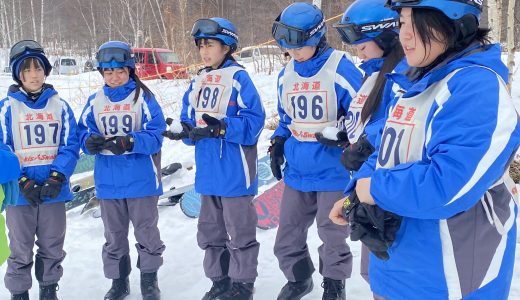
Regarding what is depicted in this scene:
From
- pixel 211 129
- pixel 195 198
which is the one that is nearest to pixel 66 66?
pixel 195 198

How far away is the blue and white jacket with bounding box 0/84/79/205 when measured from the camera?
337 cm

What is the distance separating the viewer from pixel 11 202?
8.90 ft

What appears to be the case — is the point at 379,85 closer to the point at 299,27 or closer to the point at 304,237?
the point at 299,27

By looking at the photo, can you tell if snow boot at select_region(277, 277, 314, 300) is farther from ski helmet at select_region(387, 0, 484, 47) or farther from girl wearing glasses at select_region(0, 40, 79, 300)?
ski helmet at select_region(387, 0, 484, 47)

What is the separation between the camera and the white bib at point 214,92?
3.36 meters

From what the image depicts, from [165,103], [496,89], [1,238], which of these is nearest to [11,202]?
[1,238]

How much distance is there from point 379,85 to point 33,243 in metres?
2.70

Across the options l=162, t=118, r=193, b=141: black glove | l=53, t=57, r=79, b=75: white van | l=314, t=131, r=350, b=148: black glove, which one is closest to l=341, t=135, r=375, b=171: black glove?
l=314, t=131, r=350, b=148: black glove

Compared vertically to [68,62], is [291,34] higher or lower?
lower

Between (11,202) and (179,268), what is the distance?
1.76 m

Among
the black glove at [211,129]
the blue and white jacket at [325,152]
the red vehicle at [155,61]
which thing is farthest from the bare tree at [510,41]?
the red vehicle at [155,61]

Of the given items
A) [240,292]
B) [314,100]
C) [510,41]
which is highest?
[510,41]

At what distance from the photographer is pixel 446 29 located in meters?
1.55

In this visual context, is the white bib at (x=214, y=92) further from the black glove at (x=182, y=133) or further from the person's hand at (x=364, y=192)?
the person's hand at (x=364, y=192)
